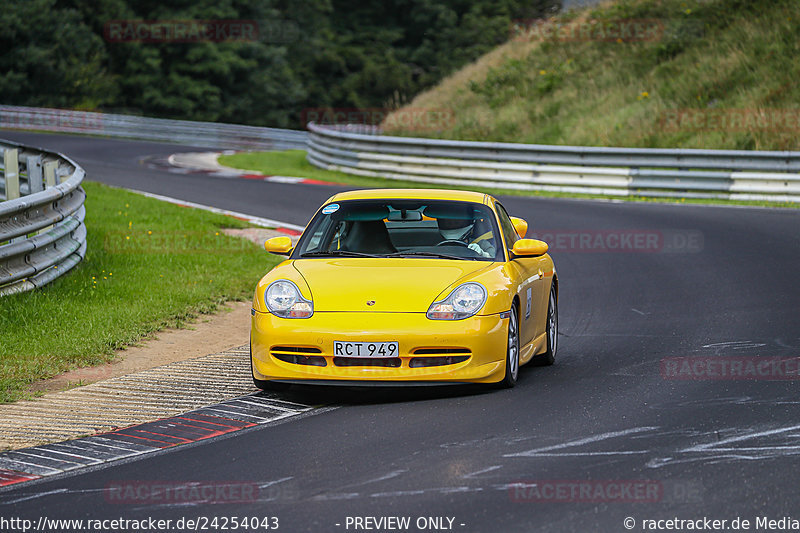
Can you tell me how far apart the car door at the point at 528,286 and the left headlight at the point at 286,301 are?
1554mm


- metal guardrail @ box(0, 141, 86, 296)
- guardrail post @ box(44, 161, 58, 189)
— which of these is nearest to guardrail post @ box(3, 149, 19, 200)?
guardrail post @ box(44, 161, 58, 189)

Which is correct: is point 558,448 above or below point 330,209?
below

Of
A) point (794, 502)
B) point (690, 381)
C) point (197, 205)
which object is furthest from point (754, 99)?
point (794, 502)

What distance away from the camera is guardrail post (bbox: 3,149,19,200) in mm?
15227

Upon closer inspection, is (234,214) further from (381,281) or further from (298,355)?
(298,355)

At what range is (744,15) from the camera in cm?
3331

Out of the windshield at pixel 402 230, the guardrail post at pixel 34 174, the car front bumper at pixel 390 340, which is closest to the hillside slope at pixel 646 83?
the guardrail post at pixel 34 174

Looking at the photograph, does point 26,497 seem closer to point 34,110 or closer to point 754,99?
point 754,99

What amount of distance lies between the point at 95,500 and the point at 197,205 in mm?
15391

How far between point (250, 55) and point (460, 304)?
188 ft

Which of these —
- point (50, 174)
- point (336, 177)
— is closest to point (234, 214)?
point (50, 174)

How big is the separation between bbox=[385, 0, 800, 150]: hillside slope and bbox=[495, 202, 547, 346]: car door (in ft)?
59.9

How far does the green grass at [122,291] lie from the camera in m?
9.22

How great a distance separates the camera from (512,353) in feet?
26.1
